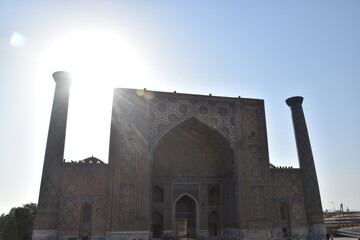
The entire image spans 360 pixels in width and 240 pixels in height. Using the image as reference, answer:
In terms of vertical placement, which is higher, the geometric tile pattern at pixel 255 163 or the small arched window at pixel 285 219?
the geometric tile pattern at pixel 255 163

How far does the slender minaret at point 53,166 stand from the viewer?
45.2ft

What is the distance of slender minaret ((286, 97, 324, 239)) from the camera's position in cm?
1711

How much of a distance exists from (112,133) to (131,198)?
3449mm

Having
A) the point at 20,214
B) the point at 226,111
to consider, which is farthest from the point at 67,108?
the point at 226,111

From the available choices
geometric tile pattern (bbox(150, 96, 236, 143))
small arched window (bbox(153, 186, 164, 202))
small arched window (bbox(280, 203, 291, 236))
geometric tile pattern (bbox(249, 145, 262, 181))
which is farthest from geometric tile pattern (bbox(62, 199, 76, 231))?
small arched window (bbox(280, 203, 291, 236))

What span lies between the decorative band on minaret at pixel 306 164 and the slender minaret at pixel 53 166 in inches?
544

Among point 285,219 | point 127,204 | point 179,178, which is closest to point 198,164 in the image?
point 179,178

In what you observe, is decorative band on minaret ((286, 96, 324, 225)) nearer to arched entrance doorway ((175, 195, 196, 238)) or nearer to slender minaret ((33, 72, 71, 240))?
arched entrance doorway ((175, 195, 196, 238))

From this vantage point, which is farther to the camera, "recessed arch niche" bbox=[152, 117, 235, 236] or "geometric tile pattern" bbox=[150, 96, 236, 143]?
"recessed arch niche" bbox=[152, 117, 235, 236]

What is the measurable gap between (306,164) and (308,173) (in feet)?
1.86

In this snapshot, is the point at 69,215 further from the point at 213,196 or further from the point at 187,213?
the point at 213,196

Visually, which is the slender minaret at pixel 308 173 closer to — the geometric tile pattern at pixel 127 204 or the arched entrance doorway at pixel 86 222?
the geometric tile pattern at pixel 127 204

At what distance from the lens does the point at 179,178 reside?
18.1 m

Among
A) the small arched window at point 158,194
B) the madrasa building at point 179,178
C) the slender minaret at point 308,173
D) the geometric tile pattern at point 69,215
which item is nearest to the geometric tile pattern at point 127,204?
the madrasa building at point 179,178
